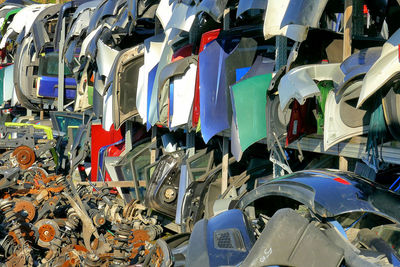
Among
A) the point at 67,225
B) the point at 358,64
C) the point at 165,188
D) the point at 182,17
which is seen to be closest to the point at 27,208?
the point at 67,225

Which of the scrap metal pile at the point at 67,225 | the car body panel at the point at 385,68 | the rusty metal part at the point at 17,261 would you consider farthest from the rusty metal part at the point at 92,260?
the car body panel at the point at 385,68

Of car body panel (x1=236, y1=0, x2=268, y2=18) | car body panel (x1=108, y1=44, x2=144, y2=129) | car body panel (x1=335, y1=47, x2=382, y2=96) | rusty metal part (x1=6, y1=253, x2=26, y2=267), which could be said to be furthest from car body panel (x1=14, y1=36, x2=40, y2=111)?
car body panel (x1=335, y1=47, x2=382, y2=96)

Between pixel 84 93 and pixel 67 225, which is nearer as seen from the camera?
pixel 67 225

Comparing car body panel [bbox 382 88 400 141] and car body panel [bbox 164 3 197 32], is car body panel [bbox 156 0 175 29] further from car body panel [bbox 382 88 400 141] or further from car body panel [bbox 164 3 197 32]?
car body panel [bbox 382 88 400 141]

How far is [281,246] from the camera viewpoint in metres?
4.68

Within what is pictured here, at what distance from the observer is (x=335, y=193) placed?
544cm

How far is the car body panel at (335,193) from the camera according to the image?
208 inches

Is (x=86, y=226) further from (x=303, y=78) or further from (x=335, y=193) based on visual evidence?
(x=335, y=193)

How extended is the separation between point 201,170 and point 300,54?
3.90 meters

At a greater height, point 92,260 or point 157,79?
point 157,79

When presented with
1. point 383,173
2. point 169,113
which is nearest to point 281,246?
point 383,173

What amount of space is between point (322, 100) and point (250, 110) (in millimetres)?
1079

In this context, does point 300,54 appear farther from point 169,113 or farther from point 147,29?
point 147,29

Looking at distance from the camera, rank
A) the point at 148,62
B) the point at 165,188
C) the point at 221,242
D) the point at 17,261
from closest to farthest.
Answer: the point at 221,242, the point at 17,261, the point at 165,188, the point at 148,62
